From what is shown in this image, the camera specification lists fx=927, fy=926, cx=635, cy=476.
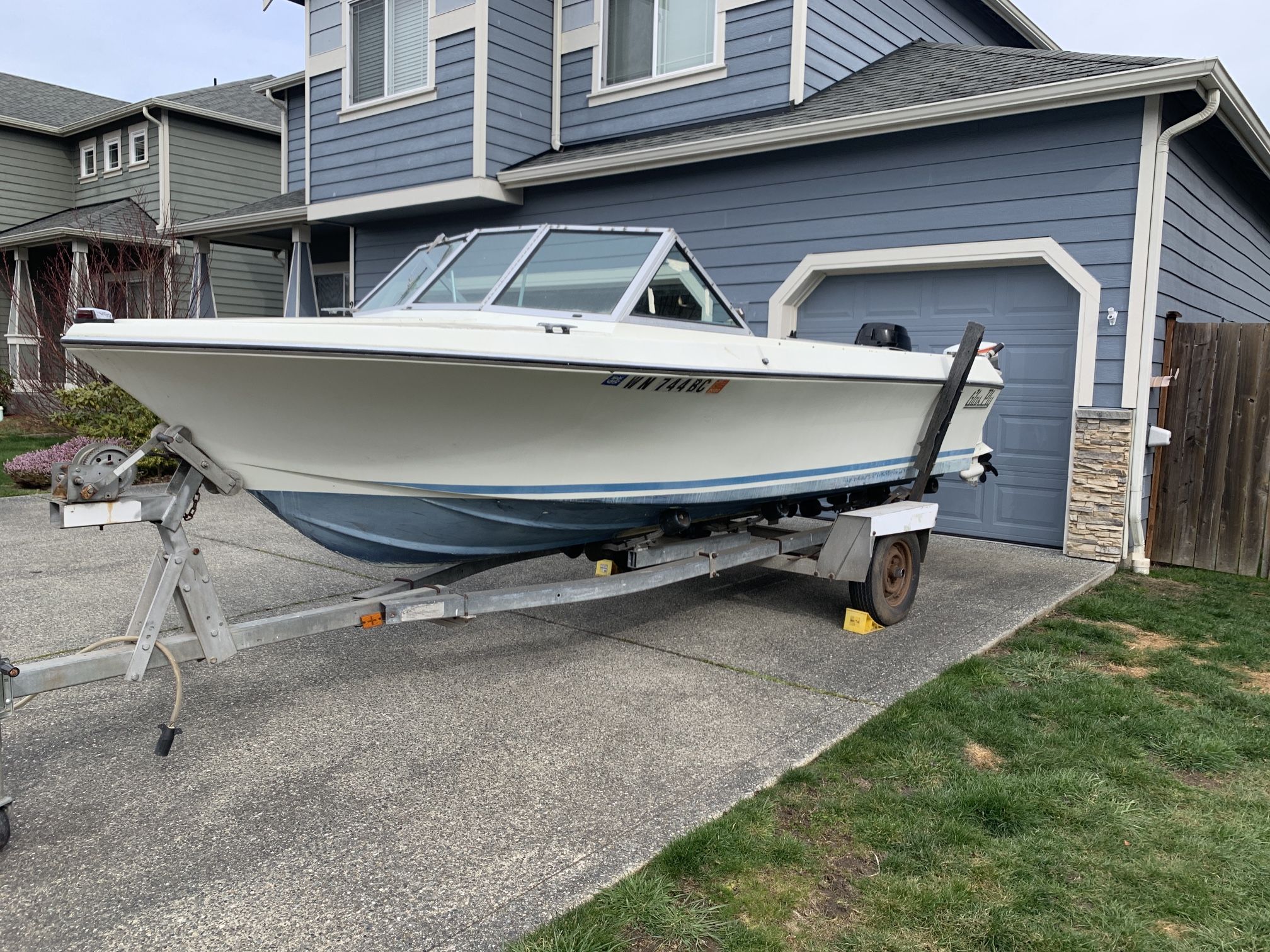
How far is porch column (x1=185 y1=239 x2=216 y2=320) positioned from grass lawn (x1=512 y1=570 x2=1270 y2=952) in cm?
1229

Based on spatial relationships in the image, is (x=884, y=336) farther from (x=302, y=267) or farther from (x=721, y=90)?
(x=302, y=267)

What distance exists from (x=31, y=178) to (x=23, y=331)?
4.90m

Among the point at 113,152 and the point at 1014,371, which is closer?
the point at 1014,371

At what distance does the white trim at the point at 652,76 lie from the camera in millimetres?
9281

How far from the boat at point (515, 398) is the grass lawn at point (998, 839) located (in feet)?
4.58

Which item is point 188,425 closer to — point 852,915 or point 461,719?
point 461,719

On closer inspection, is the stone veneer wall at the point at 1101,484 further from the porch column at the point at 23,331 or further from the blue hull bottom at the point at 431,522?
the porch column at the point at 23,331

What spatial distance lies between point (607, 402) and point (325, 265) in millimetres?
12402

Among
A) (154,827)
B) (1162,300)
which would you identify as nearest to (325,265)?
(1162,300)

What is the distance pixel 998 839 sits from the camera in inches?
116

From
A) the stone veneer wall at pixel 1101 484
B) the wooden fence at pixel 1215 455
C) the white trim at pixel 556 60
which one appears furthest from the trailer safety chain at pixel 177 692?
the white trim at pixel 556 60

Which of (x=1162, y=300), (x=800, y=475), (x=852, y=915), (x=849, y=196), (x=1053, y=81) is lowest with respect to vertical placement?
(x=852, y=915)

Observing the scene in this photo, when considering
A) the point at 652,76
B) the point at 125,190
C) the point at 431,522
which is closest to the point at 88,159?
the point at 125,190

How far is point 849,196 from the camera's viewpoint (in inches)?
324
